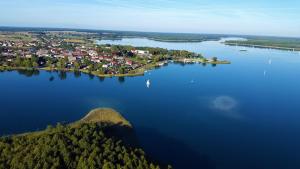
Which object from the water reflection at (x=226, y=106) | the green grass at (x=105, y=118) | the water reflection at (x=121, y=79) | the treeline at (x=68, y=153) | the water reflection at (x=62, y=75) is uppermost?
the treeline at (x=68, y=153)

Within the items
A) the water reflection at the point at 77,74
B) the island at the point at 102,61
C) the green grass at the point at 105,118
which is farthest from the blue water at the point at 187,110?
the island at the point at 102,61

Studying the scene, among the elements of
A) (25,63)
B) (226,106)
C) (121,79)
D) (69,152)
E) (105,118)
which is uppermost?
(69,152)

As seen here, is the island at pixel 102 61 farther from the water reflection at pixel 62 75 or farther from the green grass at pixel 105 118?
the green grass at pixel 105 118

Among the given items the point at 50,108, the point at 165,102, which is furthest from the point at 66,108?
the point at 165,102

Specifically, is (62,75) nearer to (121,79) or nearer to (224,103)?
(121,79)

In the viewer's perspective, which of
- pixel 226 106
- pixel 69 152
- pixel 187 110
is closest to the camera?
pixel 69 152

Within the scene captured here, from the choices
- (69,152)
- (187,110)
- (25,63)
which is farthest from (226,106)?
(25,63)

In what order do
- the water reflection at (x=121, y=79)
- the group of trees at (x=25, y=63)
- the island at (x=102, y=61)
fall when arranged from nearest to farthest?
the water reflection at (x=121, y=79) → the island at (x=102, y=61) → the group of trees at (x=25, y=63)
